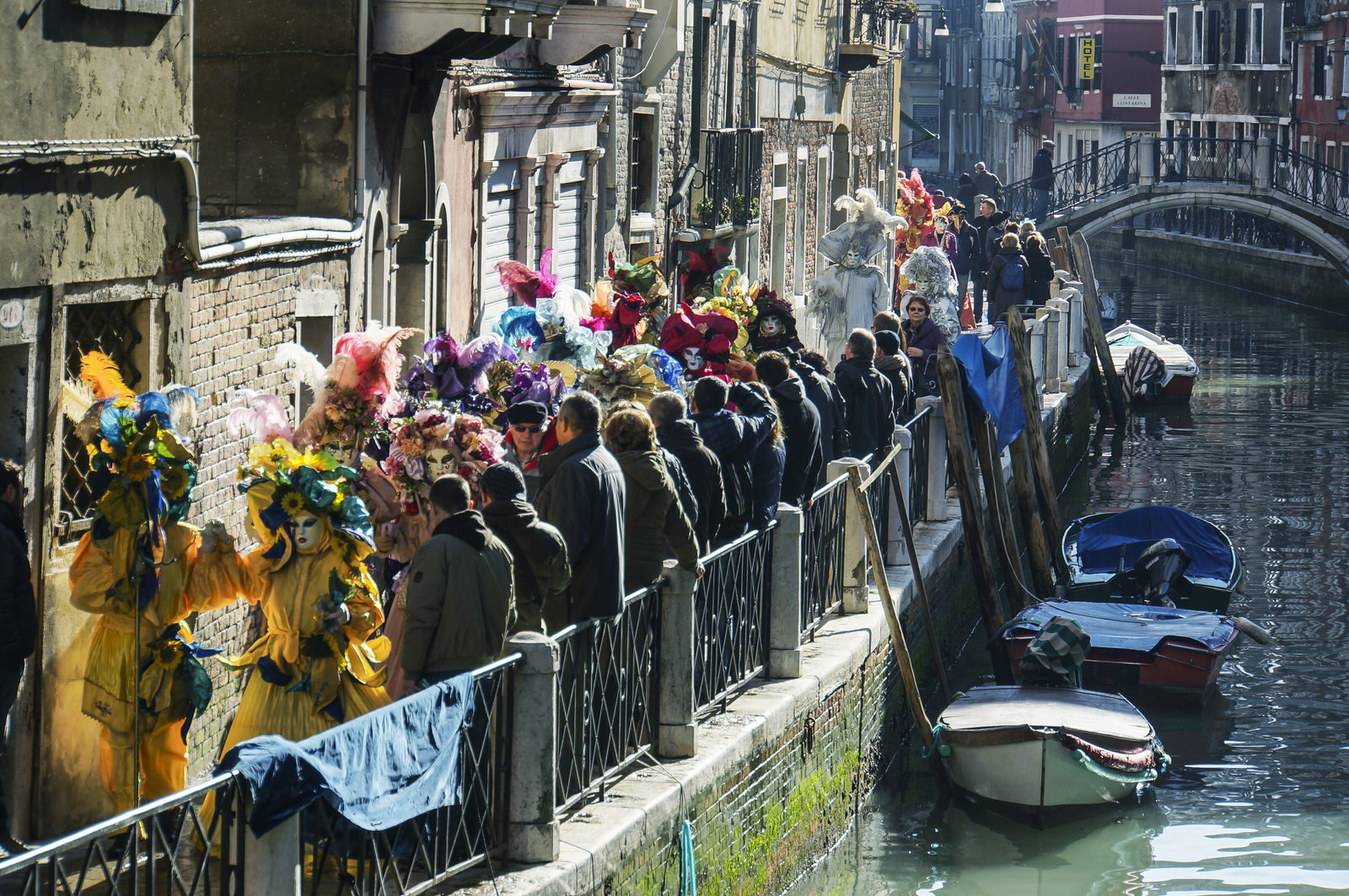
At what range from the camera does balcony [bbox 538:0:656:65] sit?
14672mm

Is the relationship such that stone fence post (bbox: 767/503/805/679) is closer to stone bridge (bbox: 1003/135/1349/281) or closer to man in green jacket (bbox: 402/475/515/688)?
man in green jacket (bbox: 402/475/515/688)

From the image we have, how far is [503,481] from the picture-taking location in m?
6.89

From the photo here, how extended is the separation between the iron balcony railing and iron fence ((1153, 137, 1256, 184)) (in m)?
23.1

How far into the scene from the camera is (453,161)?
13.5 meters

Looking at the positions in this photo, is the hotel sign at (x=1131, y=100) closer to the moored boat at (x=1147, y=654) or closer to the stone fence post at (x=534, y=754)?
the moored boat at (x=1147, y=654)

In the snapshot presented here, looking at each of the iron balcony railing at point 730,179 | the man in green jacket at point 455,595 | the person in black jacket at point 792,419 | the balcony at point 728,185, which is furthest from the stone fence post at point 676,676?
the iron balcony railing at point 730,179

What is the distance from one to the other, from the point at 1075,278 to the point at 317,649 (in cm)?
2362

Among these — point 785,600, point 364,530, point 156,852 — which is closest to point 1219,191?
point 785,600

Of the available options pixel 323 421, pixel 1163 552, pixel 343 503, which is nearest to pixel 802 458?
pixel 323 421

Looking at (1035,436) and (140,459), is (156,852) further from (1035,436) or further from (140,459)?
(1035,436)

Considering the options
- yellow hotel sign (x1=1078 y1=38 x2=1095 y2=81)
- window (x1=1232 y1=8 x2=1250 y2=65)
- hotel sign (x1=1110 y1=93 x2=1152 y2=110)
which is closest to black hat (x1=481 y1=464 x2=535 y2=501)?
window (x1=1232 y1=8 x2=1250 y2=65)

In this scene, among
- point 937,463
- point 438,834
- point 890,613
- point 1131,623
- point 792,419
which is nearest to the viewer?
point 438,834

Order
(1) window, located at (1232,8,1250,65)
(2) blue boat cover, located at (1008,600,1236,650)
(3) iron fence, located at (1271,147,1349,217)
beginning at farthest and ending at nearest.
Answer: (1) window, located at (1232,8,1250,65) < (3) iron fence, located at (1271,147,1349,217) < (2) blue boat cover, located at (1008,600,1236,650)

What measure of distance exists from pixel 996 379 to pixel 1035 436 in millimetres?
2798
